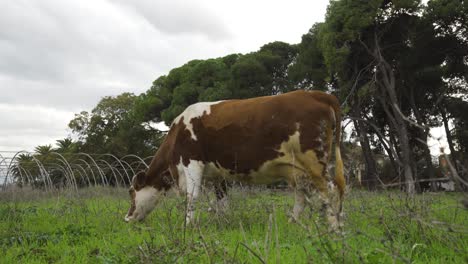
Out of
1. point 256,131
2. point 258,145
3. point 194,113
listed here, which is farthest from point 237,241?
point 194,113

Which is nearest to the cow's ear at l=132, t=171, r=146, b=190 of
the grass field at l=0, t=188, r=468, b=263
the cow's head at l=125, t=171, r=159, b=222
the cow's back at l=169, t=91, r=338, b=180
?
the cow's head at l=125, t=171, r=159, b=222

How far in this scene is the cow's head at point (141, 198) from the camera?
26.6 ft

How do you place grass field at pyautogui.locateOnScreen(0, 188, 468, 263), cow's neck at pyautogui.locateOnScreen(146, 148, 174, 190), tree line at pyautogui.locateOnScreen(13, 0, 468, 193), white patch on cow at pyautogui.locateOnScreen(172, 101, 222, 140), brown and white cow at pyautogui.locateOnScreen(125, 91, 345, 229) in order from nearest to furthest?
grass field at pyautogui.locateOnScreen(0, 188, 468, 263)
brown and white cow at pyautogui.locateOnScreen(125, 91, 345, 229)
white patch on cow at pyautogui.locateOnScreen(172, 101, 222, 140)
cow's neck at pyautogui.locateOnScreen(146, 148, 174, 190)
tree line at pyautogui.locateOnScreen(13, 0, 468, 193)

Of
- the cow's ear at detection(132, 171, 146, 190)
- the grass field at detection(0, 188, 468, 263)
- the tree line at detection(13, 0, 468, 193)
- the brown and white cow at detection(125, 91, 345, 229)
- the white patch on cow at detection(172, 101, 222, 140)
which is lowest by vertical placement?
the grass field at detection(0, 188, 468, 263)

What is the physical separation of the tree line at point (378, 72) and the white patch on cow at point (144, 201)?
825cm

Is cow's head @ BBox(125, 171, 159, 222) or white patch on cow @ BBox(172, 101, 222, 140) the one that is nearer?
white patch on cow @ BBox(172, 101, 222, 140)

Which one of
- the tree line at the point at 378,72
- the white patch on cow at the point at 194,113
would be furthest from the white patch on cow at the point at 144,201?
the tree line at the point at 378,72

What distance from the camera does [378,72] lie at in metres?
22.9

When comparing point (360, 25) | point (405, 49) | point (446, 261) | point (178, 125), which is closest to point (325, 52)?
point (360, 25)

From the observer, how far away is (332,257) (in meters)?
2.94

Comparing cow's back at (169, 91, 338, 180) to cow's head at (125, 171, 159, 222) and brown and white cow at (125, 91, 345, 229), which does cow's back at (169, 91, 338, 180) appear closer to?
brown and white cow at (125, 91, 345, 229)

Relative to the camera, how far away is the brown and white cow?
626 centimetres

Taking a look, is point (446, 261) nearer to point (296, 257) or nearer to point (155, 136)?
point (296, 257)

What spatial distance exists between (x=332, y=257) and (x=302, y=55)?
85.2 feet
